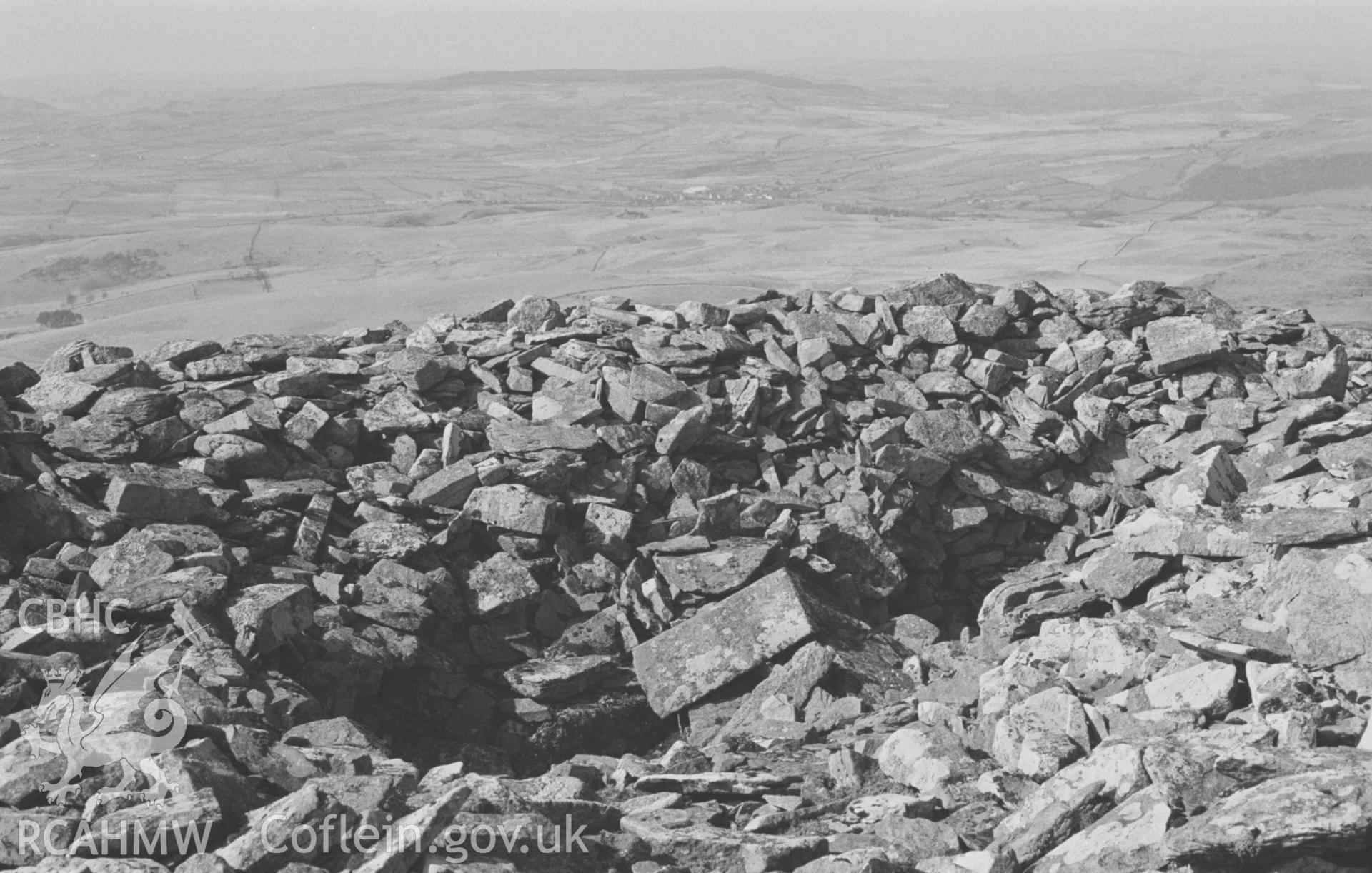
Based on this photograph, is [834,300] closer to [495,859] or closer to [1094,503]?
[1094,503]

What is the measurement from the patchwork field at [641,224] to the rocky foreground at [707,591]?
127 ft

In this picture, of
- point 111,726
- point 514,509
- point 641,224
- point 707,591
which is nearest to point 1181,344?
point 707,591

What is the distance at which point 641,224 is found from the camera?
10069 centimetres

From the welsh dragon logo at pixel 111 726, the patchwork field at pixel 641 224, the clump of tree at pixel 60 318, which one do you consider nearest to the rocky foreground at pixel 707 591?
the welsh dragon logo at pixel 111 726

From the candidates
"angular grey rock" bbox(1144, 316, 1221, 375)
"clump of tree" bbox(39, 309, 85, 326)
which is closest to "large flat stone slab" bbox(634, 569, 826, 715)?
"angular grey rock" bbox(1144, 316, 1221, 375)

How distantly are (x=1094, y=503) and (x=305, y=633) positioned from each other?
10.2 m

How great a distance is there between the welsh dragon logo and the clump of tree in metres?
64.0

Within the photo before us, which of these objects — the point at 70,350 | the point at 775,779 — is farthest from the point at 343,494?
the point at 775,779

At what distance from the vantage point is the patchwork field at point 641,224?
63.0 meters

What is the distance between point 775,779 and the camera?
7988mm

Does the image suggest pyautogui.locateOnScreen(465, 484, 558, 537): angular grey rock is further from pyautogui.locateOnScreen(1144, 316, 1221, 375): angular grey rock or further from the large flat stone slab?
pyautogui.locateOnScreen(1144, 316, 1221, 375): angular grey rock

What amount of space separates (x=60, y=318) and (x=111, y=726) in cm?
7021

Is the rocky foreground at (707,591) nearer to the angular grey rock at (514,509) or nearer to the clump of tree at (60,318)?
the angular grey rock at (514,509)

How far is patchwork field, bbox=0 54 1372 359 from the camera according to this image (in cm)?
6300
